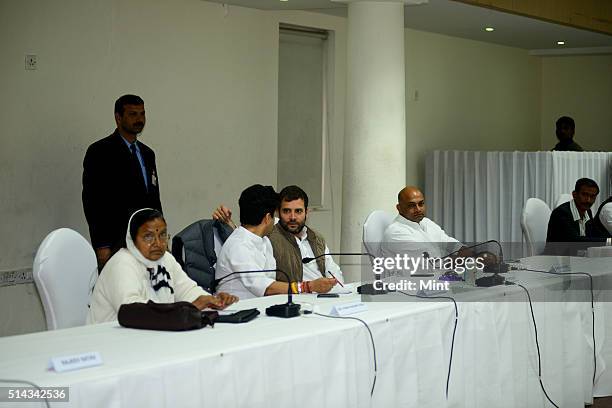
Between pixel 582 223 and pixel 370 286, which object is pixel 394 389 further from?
pixel 582 223

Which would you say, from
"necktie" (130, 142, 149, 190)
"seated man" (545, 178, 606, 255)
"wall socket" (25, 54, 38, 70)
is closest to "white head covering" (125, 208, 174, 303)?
"necktie" (130, 142, 149, 190)

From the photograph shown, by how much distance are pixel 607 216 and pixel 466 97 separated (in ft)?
11.5

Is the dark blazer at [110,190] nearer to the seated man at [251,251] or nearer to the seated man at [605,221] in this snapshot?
the seated man at [251,251]

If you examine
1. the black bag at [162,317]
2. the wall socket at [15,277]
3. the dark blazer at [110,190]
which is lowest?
the wall socket at [15,277]

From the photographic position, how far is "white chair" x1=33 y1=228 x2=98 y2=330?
387 centimetres

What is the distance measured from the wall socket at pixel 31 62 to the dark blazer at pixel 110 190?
952 millimetres

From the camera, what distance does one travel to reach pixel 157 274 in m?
3.93

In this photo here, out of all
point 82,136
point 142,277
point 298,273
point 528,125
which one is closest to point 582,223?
point 298,273

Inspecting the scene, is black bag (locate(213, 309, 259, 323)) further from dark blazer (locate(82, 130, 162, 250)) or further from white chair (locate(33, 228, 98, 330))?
dark blazer (locate(82, 130, 162, 250))

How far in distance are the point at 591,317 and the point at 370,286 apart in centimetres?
138

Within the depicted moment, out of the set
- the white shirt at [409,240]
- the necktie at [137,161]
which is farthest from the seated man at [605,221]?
the necktie at [137,161]

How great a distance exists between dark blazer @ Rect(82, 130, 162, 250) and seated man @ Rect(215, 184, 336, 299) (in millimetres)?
1022

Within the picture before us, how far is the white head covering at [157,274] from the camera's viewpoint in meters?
3.86

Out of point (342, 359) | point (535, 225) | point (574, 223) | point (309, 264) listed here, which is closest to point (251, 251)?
point (309, 264)
